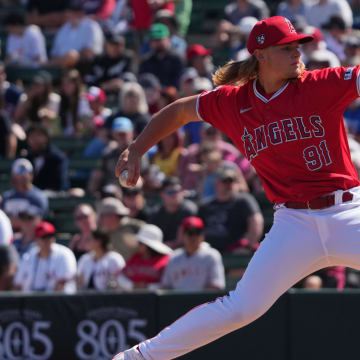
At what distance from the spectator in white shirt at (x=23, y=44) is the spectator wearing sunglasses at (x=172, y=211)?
4.89 meters

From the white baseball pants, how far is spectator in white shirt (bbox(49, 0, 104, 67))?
29.3 feet

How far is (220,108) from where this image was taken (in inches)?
219

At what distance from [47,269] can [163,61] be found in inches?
171

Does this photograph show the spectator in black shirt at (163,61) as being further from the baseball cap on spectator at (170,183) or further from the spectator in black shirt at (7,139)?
the baseball cap on spectator at (170,183)

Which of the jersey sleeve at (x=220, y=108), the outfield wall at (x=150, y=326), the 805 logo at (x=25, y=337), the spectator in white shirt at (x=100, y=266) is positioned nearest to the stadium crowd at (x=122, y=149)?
the spectator in white shirt at (x=100, y=266)

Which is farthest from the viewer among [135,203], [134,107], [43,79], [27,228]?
[43,79]

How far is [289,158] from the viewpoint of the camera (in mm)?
5312

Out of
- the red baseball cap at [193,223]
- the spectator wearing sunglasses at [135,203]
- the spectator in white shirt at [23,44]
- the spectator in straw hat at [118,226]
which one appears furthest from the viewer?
the spectator in white shirt at [23,44]

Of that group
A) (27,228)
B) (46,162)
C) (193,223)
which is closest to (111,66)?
(46,162)

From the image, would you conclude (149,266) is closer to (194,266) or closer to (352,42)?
(194,266)

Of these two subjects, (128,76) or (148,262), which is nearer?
(148,262)

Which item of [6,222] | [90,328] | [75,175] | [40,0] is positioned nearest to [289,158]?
[90,328]

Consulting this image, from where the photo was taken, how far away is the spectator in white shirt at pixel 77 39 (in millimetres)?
13961

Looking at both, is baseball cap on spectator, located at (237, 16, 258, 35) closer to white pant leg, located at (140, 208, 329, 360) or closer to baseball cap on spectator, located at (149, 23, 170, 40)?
baseball cap on spectator, located at (149, 23, 170, 40)
